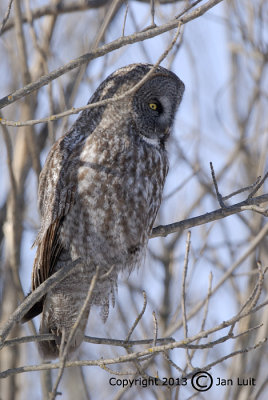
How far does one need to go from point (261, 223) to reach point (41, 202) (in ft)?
7.21

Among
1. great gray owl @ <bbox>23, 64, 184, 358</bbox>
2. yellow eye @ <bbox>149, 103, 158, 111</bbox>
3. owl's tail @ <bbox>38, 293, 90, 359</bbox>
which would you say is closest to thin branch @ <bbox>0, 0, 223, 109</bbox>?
great gray owl @ <bbox>23, 64, 184, 358</bbox>

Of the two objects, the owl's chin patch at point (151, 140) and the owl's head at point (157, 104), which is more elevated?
the owl's head at point (157, 104)

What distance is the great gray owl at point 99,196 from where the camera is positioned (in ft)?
11.8

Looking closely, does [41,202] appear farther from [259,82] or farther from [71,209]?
[259,82]

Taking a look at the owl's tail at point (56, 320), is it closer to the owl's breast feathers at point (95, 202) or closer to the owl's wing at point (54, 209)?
the owl's breast feathers at point (95, 202)

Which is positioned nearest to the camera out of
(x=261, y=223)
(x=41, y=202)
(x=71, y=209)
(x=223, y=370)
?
(x=71, y=209)

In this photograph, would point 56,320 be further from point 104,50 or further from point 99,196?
point 104,50

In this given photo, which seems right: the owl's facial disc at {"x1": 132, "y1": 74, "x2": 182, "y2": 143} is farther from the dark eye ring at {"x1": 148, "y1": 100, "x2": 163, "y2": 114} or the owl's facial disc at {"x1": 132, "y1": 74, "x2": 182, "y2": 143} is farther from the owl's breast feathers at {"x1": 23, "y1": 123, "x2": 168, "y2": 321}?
the owl's breast feathers at {"x1": 23, "y1": 123, "x2": 168, "y2": 321}

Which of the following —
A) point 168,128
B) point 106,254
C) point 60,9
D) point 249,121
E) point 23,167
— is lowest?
point 106,254

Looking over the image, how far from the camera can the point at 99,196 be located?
→ 3549 millimetres

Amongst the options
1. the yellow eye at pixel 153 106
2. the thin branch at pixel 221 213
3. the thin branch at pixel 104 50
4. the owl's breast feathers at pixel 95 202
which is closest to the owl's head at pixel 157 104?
the yellow eye at pixel 153 106

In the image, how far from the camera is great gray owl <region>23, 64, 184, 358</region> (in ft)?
11.8

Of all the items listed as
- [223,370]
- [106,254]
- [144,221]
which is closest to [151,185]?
[144,221]

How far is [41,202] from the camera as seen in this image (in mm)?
3871
